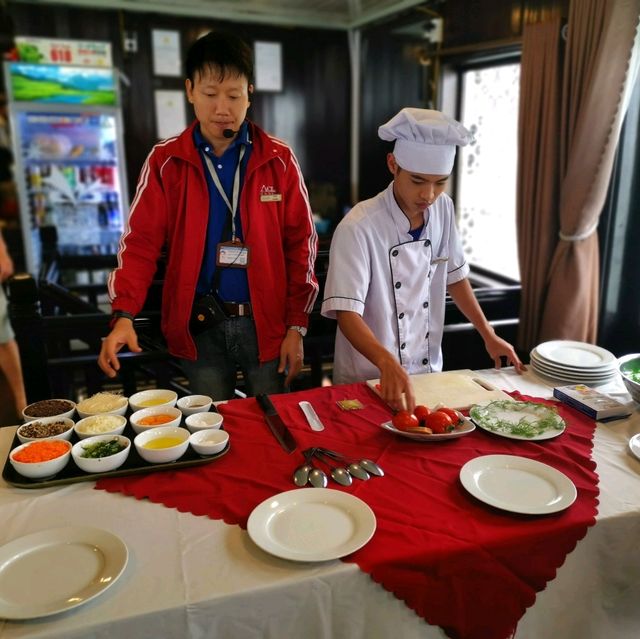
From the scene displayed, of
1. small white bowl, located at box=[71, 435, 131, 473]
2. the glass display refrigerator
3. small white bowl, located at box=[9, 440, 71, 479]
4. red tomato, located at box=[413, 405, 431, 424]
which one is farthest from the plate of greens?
the glass display refrigerator

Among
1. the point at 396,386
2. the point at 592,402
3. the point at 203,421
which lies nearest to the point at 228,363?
the point at 203,421

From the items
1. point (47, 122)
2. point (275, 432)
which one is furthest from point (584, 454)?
point (47, 122)

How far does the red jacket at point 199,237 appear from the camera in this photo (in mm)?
1699

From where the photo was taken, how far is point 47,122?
15.1 ft

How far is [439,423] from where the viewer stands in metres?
1.39

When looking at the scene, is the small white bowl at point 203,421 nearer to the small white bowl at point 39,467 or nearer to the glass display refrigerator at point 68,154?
the small white bowl at point 39,467

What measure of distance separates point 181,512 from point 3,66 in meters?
4.56

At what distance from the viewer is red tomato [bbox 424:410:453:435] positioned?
4.54 ft

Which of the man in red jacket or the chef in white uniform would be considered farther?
the man in red jacket

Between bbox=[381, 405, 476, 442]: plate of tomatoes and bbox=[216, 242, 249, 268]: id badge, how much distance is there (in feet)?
2.13

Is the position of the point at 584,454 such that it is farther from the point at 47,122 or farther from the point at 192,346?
the point at 47,122

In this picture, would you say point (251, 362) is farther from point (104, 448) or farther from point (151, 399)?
point (104, 448)

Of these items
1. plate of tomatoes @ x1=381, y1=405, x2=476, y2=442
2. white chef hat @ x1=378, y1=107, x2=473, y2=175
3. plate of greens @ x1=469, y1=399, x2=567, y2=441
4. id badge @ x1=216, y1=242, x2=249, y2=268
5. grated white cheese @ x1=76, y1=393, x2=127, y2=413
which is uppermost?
white chef hat @ x1=378, y1=107, x2=473, y2=175

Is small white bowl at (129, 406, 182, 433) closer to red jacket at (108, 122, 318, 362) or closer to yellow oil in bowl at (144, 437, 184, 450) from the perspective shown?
yellow oil in bowl at (144, 437, 184, 450)
